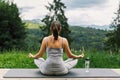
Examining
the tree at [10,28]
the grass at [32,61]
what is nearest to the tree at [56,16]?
the tree at [10,28]

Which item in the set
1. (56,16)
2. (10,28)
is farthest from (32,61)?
(56,16)

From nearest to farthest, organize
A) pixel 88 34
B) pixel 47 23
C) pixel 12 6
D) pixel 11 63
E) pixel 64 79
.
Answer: pixel 64 79 < pixel 11 63 < pixel 12 6 < pixel 47 23 < pixel 88 34

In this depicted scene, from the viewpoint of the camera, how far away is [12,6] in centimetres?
3123

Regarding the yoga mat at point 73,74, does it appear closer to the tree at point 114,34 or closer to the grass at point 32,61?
the grass at point 32,61

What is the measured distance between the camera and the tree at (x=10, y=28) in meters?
27.9

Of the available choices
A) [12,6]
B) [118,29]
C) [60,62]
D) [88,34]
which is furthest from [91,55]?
[88,34]

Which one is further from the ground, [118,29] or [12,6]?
[12,6]

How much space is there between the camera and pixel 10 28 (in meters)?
29.3

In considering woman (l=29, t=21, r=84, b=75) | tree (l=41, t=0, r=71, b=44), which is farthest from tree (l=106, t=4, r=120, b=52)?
woman (l=29, t=21, r=84, b=75)

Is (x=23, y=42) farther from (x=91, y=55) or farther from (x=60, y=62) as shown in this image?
(x=60, y=62)

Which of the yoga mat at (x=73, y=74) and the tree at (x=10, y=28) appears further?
the tree at (x=10, y=28)

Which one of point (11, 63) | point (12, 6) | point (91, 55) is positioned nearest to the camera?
point (11, 63)

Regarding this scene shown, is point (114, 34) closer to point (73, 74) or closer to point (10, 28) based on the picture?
point (10, 28)

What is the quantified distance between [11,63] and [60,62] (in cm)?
332
